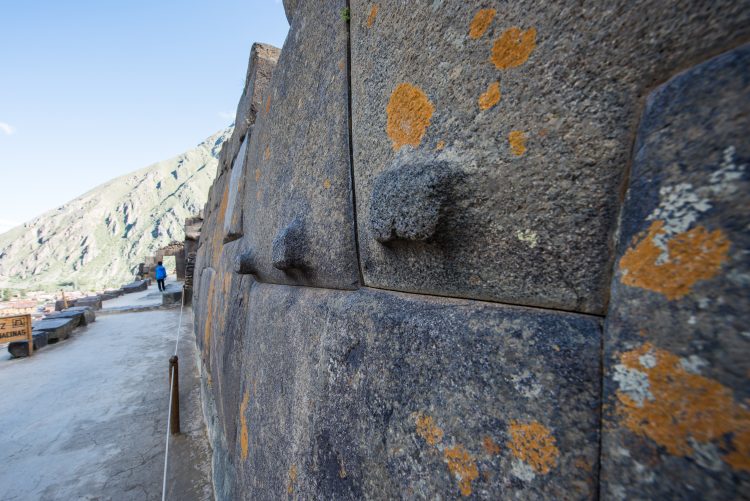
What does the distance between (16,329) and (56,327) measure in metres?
0.81

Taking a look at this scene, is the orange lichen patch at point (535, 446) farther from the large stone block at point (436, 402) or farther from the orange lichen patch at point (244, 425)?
the orange lichen patch at point (244, 425)

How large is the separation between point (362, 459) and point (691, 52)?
0.85 meters

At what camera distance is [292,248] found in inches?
43.8

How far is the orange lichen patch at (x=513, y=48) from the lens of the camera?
50 centimetres

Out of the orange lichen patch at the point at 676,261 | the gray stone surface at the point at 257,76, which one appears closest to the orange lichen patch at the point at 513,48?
the orange lichen patch at the point at 676,261

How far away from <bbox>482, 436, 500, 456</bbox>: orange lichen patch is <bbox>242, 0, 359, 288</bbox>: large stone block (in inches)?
21.5

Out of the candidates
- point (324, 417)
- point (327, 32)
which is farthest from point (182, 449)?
point (327, 32)

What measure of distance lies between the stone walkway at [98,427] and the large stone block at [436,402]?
214cm

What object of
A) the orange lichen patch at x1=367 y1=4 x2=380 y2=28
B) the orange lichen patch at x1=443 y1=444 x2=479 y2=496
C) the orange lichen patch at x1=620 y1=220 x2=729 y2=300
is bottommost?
the orange lichen patch at x1=443 y1=444 x2=479 y2=496

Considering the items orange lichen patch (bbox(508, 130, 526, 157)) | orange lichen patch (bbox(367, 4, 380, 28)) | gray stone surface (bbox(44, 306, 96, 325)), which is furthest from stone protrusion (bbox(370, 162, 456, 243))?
gray stone surface (bbox(44, 306, 96, 325))

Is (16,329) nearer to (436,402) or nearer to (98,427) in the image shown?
(98,427)

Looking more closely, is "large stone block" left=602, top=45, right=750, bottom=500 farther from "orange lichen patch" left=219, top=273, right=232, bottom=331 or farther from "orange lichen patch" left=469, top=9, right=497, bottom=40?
"orange lichen patch" left=219, top=273, right=232, bottom=331

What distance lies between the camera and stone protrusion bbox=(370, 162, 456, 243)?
59 centimetres

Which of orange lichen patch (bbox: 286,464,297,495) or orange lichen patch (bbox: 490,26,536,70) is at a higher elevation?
orange lichen patch (bbox: 490,26,536,70)
